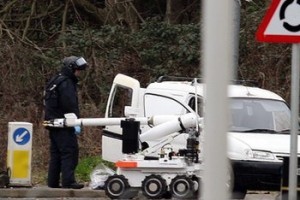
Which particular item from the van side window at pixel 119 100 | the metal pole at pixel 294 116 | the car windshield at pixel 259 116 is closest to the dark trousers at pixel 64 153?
the van side window at pixel 119 100

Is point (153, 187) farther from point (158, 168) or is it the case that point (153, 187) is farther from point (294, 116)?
point (294, 116)

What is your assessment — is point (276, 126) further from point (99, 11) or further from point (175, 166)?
point (99, 11)

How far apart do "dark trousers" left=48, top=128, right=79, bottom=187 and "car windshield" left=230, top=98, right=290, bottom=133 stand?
2.54m

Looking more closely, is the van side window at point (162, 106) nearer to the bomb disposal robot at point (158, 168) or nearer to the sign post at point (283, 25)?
the bomb disposal robot at point (158, 168)

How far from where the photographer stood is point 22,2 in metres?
27.6

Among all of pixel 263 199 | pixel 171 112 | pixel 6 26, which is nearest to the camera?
pixel 263 199

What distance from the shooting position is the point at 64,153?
49.4 ft

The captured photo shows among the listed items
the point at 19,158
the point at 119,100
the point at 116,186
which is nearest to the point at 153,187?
the point at 116,186

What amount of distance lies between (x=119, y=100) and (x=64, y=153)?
3644mm

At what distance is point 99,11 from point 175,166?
14.9 m

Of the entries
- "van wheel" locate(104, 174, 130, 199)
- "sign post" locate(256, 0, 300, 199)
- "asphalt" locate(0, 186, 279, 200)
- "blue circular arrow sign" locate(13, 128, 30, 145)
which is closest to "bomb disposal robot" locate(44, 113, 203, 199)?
"van wheel" locate(104, 174, 130, 199)

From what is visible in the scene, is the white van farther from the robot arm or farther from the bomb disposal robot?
the bomb disposal robot

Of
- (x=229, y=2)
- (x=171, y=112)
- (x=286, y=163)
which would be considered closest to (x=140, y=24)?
(x=171, y=112)

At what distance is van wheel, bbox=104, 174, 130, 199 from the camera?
14.1 meters
